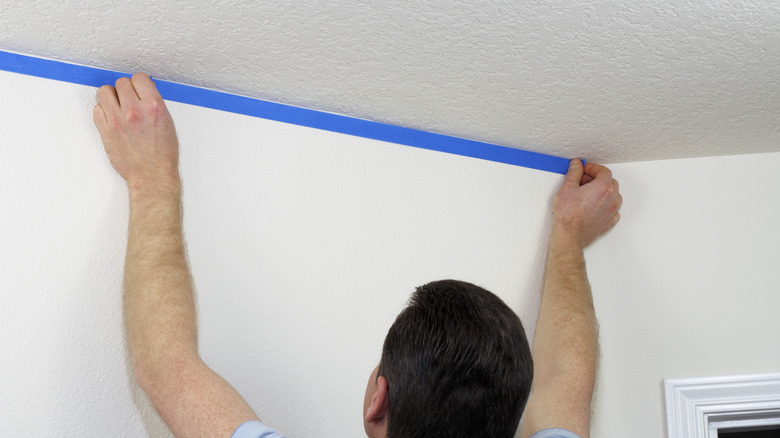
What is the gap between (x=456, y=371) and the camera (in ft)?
3.57

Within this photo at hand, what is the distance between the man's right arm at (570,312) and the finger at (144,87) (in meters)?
1.06

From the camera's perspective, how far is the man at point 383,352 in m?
1.09

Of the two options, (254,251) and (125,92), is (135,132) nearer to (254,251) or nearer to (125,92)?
(125,92)

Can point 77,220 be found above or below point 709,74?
below

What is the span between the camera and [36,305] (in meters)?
1.28

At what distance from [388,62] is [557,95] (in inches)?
16.3

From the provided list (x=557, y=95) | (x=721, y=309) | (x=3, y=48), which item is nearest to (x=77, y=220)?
(x=3, y=48)

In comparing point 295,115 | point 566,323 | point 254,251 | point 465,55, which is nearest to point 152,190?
point 254,251

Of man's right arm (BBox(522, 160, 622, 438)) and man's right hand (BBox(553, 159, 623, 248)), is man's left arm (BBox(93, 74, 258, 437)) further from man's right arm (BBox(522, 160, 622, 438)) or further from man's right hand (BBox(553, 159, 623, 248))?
man's right hand (BBox(553, 159, 623, 248))

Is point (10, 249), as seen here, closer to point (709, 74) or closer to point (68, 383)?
point (68, 383)

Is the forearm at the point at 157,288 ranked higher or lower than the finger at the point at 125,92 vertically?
lower

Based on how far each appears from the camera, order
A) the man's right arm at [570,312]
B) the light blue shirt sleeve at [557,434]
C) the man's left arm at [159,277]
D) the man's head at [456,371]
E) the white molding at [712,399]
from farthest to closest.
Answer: the white molding at [712,399] < the man's right arm at [570,312] < the light blue shirt sleeve at [557,434] < the man's left arm at [159,277] < the man's head at [456,371]

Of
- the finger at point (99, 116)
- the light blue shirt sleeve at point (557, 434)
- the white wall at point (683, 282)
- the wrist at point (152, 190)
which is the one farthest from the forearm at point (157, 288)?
the white wall at point (683, 282)

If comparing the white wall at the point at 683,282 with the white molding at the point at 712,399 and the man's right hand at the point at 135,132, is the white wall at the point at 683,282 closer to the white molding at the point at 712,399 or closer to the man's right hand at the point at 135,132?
the white molding at the point at 712,399
